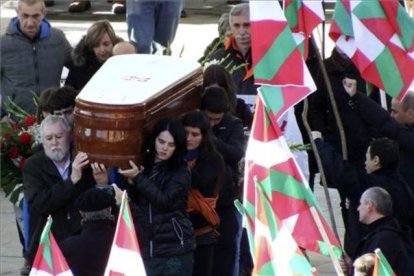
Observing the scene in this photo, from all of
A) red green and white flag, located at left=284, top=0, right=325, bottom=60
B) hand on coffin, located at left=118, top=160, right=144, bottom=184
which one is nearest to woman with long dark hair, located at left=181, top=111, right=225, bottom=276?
hand on coffin, located at left=118, top=160, right=144, bottom=184

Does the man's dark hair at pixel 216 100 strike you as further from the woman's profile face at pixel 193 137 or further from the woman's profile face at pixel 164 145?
the woman's profile face at pixel 164 145

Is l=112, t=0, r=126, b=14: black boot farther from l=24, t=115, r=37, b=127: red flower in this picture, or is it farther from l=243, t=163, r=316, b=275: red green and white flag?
l=243, t=163, r=316, b=275: red green and white flag

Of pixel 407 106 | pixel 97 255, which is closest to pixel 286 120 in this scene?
pixel 407 106

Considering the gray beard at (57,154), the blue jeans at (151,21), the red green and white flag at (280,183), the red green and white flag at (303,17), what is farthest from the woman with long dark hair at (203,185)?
the blue jeans at (151,21)

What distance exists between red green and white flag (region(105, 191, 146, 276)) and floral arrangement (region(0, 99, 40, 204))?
2365 mm

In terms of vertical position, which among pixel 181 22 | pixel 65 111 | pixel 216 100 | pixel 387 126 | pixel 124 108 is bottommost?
pixel 181 22

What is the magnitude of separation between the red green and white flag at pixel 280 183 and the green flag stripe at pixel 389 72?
164cm

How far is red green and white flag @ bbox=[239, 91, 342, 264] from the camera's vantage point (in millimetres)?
7988

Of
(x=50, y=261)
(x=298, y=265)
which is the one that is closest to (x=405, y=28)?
(x=298, y=265)

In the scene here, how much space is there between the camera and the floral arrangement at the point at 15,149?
32.6 feet

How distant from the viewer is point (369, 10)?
31.9 ft

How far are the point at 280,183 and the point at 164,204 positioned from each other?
0.99 m

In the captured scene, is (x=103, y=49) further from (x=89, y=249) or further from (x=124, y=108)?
(x=89, y=249)

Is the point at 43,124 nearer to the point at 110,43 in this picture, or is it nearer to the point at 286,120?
the point at 110,43
